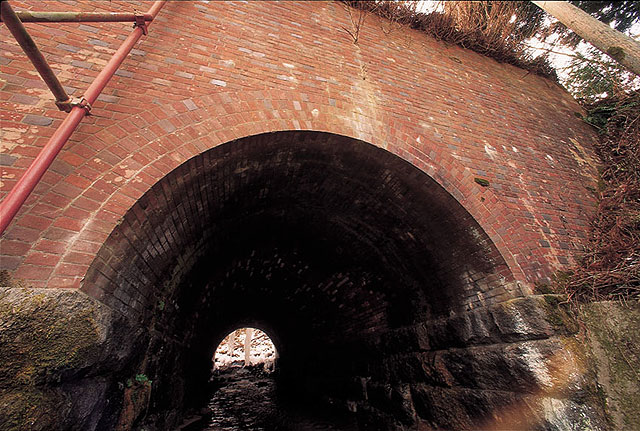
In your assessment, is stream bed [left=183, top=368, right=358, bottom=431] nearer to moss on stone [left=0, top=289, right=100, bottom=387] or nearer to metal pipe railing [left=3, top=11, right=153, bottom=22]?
→ moss on stone [left=0, top=289, right=100, bottom=387]

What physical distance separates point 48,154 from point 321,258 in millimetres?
4703

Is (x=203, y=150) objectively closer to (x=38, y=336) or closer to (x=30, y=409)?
(x=38, y=336)

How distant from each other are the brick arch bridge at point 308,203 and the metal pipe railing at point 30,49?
36 cm

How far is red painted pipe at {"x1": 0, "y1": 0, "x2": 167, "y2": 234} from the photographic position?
166 centimetres

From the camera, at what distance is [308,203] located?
4695 mm

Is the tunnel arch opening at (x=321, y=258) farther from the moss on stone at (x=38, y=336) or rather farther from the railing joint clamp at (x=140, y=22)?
the railing joint clamp at (x=140, y=22)

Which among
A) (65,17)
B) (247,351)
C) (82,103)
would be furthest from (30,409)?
(247,351)

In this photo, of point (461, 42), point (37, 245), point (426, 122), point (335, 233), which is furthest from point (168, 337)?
point (461, 42)

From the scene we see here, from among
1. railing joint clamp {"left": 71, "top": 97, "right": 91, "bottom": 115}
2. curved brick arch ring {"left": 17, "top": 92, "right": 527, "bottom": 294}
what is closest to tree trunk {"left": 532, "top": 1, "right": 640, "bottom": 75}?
curved brick arch ring {"left": 17, "top": 92, "right": 527, "bottom": 294}

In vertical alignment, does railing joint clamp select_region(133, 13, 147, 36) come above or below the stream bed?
above

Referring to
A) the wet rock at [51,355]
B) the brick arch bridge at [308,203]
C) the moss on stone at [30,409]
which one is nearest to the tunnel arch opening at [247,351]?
the brick arch bridge at [308,203]

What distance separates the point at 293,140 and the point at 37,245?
2315mm

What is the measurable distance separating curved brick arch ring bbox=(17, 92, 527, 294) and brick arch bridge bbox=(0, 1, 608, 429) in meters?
0.02

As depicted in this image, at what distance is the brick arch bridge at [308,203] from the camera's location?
216 centimetres
